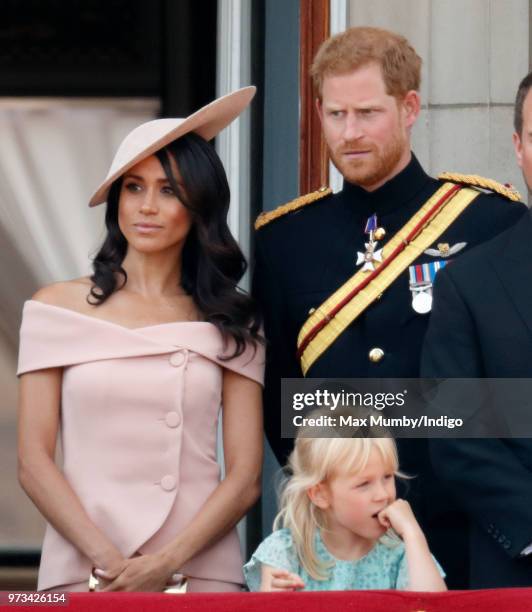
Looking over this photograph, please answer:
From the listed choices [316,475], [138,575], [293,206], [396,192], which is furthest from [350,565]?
[293,206]

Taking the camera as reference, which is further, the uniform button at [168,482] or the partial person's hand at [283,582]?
the uniform button at [168,482]

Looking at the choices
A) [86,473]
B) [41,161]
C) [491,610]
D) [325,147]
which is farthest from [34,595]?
[41,161]

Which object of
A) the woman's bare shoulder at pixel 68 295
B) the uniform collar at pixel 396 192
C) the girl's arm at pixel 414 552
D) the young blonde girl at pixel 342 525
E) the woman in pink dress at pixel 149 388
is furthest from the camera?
the uniform collar at pixel 396 192

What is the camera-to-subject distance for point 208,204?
15.4 ft

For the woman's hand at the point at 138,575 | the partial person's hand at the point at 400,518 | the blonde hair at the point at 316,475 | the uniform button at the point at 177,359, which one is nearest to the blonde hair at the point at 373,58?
the uniform button at the point at 177,359

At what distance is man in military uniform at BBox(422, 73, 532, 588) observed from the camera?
421 cm

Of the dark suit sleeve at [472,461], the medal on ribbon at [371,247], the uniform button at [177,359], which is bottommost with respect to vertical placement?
the dark suit sleeve at [472,461]

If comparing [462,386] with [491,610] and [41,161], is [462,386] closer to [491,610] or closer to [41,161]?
[491,610]

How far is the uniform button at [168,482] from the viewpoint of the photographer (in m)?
4.52

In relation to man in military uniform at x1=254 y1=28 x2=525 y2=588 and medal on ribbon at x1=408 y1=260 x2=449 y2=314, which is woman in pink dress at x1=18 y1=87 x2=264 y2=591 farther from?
medal on ribbon at x1=408 y1=260 x2=449 y2=314

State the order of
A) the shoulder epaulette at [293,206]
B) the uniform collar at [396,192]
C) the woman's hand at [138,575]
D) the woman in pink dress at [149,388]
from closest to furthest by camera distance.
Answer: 1. the woman's hand at [138,575]
2. the woman in pink dress at [149,388]
3. the uniform collar at [396,192]
4. the shoulder epaulette at [293,206]

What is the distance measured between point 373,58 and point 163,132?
0.51 meters

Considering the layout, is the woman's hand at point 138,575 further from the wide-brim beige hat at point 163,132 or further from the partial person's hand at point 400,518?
the wide-brim beige hat at point 163,132

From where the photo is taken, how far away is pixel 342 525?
427 centimetres
